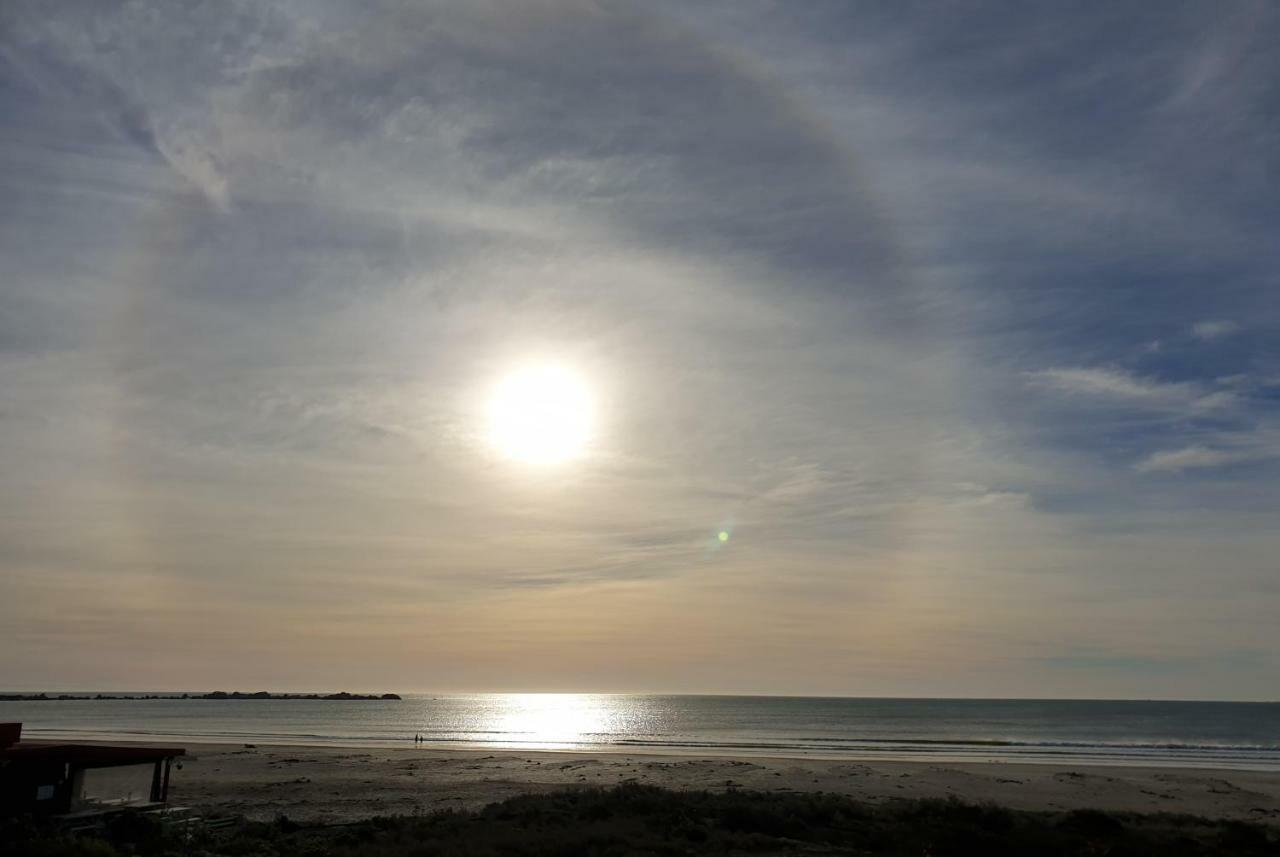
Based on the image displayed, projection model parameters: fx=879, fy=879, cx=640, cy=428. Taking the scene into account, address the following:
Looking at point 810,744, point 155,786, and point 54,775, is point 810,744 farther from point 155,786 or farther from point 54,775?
point 54,775

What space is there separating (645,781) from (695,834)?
74.5 ft

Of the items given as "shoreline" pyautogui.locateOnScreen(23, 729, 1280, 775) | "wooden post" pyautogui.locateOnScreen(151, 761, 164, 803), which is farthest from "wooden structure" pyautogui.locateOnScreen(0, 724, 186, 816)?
"shoreline" pyautogui.locateOnScreen(23, 729, 1280, 775)

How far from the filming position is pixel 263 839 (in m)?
26.8

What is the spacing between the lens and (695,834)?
2670cm

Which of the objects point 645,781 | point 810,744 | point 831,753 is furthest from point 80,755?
point 810,744

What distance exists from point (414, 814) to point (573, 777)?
61.3 ft

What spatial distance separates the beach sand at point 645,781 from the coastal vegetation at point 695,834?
6620 mm

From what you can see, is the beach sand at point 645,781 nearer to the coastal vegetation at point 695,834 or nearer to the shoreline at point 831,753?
the shoreline at point 831,753

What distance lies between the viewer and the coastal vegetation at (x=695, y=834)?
24016 millimetres

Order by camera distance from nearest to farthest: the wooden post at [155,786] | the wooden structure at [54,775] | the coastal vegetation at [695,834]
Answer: the wooden structure at [54,775]
the coastal vegetation at [695,834]
the wooden post at [155,786]

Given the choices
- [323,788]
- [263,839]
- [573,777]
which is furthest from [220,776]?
[263,839]

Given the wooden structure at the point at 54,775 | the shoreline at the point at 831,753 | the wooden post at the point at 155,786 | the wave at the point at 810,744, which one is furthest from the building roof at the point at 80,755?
the wave at the point at 810,744

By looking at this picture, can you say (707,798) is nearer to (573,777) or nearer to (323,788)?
(573,777)

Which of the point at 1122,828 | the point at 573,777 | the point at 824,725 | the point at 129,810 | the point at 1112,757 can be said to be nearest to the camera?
the point at 129,810
